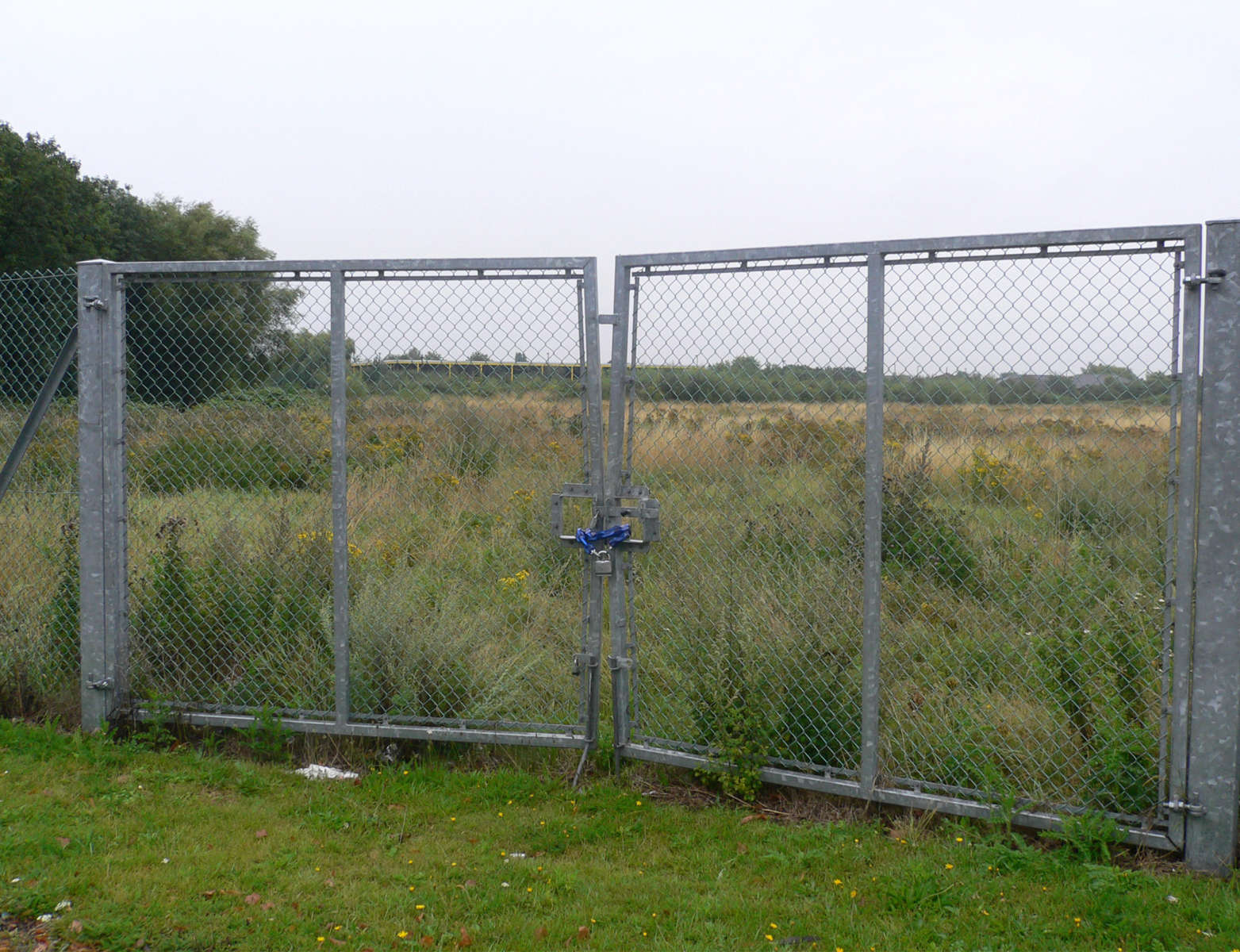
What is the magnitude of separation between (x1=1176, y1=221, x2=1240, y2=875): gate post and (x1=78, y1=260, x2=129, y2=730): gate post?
4.94m

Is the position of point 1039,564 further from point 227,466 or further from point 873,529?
point 227,466

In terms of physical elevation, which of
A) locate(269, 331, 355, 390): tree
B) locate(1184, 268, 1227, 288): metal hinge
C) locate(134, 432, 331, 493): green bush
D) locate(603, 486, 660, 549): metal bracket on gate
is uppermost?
locate(1184, 268, 1227, 288): metal hinge

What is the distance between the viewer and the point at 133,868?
3834 mm

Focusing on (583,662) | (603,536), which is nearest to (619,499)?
(603,536)

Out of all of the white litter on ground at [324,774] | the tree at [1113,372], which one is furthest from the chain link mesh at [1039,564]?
the white litter on ground at [324,774]

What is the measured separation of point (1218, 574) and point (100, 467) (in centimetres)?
510

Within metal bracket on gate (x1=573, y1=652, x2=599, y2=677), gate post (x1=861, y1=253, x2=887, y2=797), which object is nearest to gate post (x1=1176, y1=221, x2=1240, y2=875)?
gate post (x1=861, y1=253, x2=887, y2=797)

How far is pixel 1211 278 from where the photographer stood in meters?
3.62

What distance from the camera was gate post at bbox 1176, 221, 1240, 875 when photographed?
11.9 ft

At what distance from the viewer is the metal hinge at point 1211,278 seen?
3.61 metres

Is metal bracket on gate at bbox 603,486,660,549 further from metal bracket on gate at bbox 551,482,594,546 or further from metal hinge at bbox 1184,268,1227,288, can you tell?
metal hinge at bbox 1184,268,1227,288

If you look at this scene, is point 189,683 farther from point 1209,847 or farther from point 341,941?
point 1209,847

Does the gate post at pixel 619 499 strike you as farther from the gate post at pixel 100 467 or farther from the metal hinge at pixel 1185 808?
the gate post at pixel 100 467

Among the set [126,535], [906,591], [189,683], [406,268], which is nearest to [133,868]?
[189,683]
